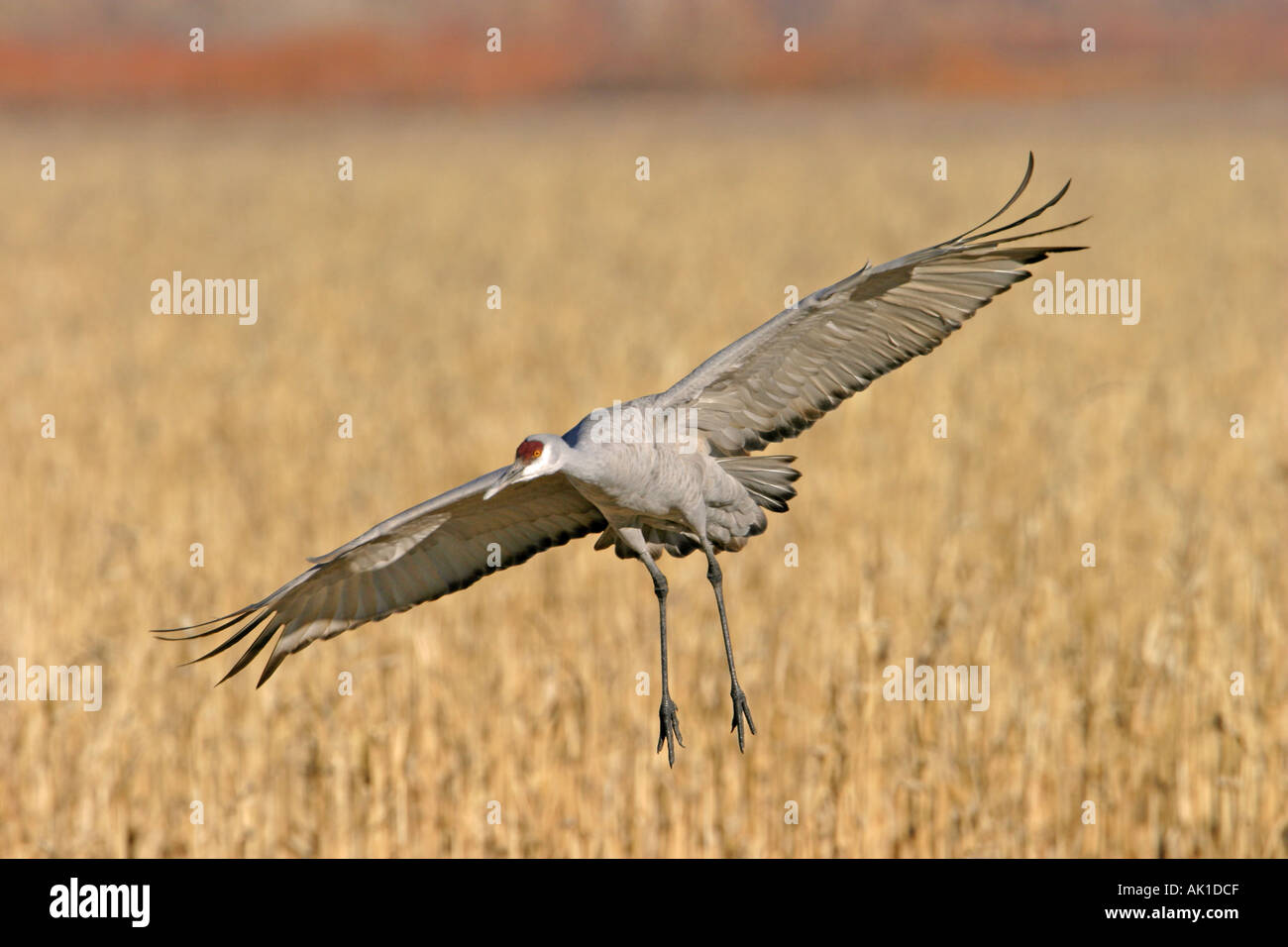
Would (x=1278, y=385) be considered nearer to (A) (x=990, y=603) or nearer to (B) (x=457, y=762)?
(A) (x=990, y=603)

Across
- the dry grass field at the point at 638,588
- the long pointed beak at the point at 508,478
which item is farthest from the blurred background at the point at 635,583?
the long pointed beak at the point at 508,478

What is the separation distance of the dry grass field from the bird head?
3.39 metres

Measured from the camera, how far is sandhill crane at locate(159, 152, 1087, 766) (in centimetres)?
310

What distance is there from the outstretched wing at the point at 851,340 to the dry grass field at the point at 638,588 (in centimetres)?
244

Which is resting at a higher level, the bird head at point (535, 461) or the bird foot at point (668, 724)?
the bird head at point (535, 461)

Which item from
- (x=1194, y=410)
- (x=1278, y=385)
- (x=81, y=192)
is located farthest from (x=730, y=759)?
(x=81, y=192)

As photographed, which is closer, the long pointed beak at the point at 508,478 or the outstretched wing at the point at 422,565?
the long pointed beak at the point at 508,478

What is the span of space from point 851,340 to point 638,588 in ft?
13.7

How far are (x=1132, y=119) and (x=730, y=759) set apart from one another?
64.4 metres

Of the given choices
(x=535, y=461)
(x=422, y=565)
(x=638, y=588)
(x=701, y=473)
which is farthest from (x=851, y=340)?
(x=638, y=588)

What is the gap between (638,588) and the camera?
7.95 meters

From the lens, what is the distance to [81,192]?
102 ft

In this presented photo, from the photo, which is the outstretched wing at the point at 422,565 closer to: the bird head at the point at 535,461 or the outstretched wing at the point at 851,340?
the outstretched wing at the point at 851,340

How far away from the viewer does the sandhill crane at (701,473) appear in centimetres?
310
